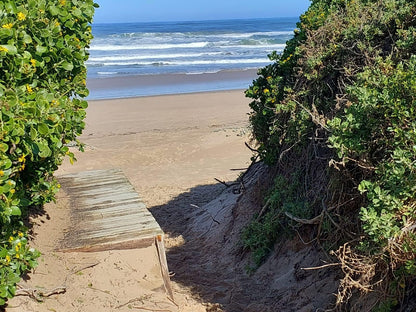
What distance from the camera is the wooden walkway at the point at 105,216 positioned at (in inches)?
192

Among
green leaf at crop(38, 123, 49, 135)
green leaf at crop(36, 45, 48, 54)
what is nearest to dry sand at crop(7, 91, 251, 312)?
green leaf at crop(38, 123, 49, 135)

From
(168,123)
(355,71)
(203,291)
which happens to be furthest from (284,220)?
(168,123)

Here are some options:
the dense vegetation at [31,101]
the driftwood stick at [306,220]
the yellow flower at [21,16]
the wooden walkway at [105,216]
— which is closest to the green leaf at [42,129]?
the dense vegetation at [31,101]

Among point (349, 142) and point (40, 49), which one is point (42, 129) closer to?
point (40, 49)

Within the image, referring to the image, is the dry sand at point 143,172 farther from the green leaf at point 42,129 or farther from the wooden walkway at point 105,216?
the green leaf at point 42,129

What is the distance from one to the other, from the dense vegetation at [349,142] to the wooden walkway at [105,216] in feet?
4.23

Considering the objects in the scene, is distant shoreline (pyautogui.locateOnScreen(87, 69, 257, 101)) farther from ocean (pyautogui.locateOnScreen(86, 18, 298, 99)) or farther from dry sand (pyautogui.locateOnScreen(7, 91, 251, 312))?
dry sand (pyautogui.locateOnScreen(7, 91, 251, 312))

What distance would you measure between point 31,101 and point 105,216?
238 cm

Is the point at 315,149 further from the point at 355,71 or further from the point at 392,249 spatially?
the point at 392,249

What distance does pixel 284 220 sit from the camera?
18.1 feet

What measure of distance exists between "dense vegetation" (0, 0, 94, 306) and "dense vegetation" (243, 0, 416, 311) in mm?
2033

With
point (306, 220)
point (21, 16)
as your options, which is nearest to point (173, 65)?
point (306, 220)

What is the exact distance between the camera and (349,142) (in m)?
4.00

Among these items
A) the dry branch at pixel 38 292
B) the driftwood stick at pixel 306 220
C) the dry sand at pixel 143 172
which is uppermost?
the driftwood stick at pixel 306 220
